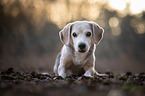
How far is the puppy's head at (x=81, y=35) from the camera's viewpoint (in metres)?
4.47

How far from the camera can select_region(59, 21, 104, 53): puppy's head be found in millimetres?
4473

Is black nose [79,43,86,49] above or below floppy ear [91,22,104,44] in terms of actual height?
below

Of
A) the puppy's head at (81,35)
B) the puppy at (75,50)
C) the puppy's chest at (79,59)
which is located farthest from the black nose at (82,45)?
the puppy's chest at (79,59)

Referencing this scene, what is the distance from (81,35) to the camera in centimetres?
465

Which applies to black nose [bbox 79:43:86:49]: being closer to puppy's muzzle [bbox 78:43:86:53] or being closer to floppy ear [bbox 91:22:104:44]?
puppy's muzzle [bbox 78:43:86:53]

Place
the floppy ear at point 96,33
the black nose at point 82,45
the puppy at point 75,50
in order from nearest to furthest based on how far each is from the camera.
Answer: the black nose at point 82,45 < the puppy at point 75,50 < the floppy ear at point 96,33

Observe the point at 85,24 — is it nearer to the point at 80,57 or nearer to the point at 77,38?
the point at 77,38

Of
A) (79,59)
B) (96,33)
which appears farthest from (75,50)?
(96,33)

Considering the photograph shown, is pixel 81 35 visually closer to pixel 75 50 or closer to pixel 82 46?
pixel 82 46

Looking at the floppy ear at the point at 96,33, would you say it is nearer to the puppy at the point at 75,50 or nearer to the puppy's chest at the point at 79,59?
the puppy at the point at 75,50

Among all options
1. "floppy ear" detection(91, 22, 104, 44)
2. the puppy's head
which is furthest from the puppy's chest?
"floppy ear" detection(91, 22, 104, 44)

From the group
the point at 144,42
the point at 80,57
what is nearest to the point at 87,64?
the point at 80,57

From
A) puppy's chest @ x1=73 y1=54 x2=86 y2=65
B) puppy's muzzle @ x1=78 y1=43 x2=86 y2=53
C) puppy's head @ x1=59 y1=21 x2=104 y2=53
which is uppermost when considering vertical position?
puppy's head @ x1=59 y1=21 x2=104 y2=53

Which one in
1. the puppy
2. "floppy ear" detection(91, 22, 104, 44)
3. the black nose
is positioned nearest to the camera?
the black nose
